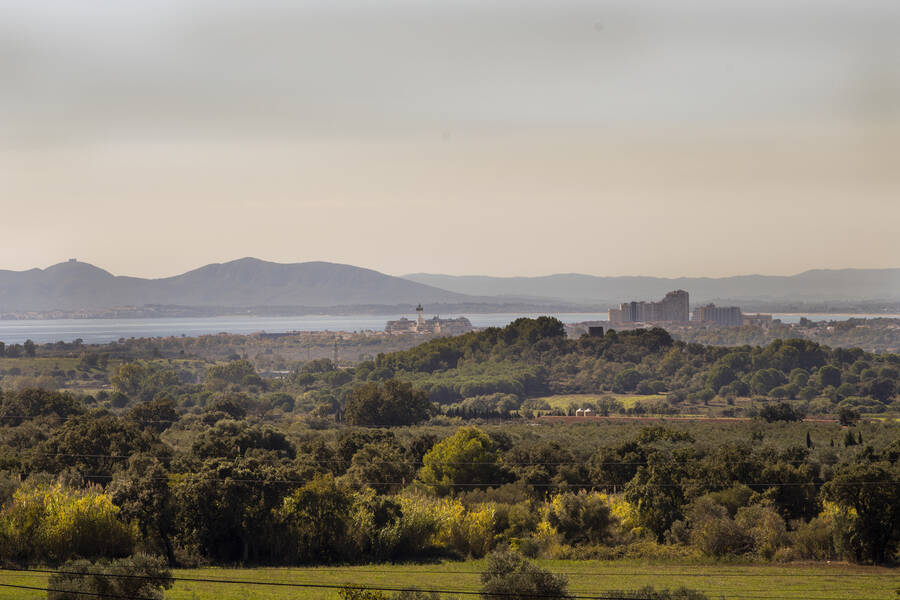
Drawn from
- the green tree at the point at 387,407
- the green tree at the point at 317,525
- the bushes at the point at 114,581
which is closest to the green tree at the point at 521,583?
the bushes at the point at 114,581

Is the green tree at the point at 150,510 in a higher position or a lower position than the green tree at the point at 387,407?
higher

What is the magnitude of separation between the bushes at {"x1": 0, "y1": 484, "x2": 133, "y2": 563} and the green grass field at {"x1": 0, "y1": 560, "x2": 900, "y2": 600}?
162 centimetres

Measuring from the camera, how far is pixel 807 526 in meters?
24.8

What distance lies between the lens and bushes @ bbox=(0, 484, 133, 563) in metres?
22.3

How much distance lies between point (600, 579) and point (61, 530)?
12.7m

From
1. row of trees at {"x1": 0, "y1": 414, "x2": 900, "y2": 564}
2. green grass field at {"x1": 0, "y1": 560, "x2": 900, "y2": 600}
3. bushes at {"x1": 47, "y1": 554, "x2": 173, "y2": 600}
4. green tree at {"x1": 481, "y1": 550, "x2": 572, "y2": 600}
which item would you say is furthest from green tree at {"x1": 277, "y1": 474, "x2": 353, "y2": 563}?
green tree at {"x1": 481, "y1": 550, "x2": 572, "y2": 600}

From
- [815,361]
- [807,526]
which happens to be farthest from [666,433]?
[815,361]

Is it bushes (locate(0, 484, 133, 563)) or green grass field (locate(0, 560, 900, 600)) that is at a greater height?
bushes (locate(0, 484, 133, 563))

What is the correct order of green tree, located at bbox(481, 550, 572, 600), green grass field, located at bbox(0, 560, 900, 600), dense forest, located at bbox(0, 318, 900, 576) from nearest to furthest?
1. green tree, located at bbox(481, 550, 572, 600)
2. green grass field, located at bbox(0, 560, 900, 600)
3. dense forest, located at bbox(0, 318, 900, 576)

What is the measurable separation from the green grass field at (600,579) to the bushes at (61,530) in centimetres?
162

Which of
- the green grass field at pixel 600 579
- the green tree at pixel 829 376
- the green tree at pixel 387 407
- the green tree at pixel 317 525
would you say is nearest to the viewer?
the green grass field at pixel 600 579

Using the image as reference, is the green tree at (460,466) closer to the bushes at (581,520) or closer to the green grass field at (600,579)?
the bushes at (581,520)

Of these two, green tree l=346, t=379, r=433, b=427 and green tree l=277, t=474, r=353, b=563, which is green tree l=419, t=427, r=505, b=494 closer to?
green tree l=277, t=474, r=353, b=563

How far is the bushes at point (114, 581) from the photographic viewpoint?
16797mm
